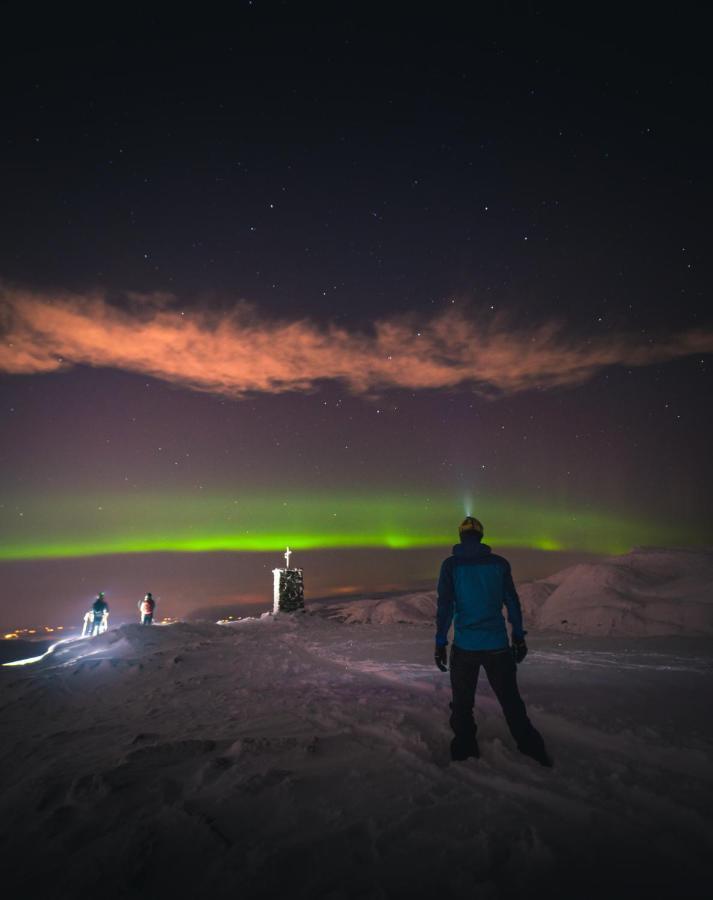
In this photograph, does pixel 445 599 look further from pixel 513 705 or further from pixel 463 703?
pixel 513 705

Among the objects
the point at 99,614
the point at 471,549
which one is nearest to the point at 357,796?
the point at 471,549

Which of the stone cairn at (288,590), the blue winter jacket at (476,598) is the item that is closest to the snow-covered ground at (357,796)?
the blue winter jacket at (476,598)

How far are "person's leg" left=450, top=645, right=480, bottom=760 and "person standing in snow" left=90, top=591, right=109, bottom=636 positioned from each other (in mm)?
19742

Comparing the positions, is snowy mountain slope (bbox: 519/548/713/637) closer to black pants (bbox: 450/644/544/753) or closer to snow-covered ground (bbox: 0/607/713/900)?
snow-covered ground (bbox: 0/607/713/900)

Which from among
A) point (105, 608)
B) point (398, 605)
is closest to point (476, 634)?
point (105, 608)

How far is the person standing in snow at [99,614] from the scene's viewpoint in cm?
1900

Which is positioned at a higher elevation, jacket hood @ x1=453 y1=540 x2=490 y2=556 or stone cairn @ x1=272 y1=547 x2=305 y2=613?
jacket hood @ x1=453 y1=540 x2=490 y2=556

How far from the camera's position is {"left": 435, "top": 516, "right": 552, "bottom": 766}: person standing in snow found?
3.61 m

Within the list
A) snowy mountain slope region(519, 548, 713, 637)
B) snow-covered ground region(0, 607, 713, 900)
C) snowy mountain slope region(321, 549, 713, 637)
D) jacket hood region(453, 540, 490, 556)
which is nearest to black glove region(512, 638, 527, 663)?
snow-covered ground region(0, 607, 713, 900)

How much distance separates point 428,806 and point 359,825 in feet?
1.55

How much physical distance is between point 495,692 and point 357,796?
1.42 meters

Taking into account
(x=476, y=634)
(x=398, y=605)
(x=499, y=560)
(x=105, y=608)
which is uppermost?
(x=499, y=560)

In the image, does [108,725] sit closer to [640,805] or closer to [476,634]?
[476,634]

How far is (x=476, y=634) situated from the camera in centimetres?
385
